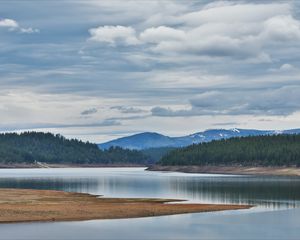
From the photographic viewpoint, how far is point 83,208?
8838 cm

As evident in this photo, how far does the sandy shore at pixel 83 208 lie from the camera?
78.8 m

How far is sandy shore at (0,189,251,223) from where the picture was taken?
78.8 m

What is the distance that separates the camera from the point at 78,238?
62688 mm

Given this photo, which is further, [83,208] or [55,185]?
[55,185]

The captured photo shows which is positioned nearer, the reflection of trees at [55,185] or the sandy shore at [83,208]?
the sandy shore at [83,208]

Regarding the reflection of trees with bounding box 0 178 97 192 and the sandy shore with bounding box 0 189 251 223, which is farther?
the reflection of trees with bounding box 0 178 97 192

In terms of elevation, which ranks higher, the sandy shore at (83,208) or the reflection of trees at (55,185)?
the reflection of trees at (55,185)

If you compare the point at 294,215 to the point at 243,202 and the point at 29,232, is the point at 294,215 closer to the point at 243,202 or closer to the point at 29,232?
the point at 243,202

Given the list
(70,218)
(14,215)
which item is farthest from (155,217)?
(14,215)

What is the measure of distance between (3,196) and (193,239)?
53102 mm

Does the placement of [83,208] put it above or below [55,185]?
below

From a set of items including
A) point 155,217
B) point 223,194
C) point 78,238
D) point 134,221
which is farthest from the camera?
point 223,194

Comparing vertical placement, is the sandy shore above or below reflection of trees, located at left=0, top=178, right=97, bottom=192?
below

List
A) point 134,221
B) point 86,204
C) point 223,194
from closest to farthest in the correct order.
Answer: point 134,221
point 86,204
point 223,194
